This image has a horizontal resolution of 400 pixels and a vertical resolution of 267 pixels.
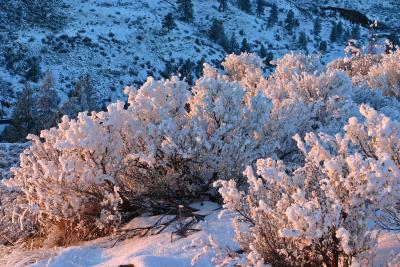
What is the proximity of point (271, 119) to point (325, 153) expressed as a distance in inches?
113

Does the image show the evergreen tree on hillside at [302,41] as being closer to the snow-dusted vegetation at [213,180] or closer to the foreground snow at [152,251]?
the snow-dusted vegetation at [213,180]

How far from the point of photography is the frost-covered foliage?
2.55m

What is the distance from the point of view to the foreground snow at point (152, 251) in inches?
137

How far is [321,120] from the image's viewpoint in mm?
7312

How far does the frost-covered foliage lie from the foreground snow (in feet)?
1.22

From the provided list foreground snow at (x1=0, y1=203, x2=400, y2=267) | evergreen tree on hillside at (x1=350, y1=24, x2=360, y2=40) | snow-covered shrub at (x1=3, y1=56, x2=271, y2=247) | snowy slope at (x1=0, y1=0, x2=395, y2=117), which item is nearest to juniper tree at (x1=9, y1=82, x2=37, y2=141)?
snowy slope at (x1=0, y1=0, x2=395, y2=117)

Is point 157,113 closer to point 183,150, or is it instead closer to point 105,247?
point 183,150

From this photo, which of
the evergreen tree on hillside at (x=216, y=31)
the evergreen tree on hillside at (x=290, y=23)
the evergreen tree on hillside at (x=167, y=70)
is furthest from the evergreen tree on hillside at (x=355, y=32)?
the evergreen tree on hillside at (x=167, y=70)

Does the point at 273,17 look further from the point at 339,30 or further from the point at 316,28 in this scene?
the point at 339,30

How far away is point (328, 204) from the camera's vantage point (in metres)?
2.69

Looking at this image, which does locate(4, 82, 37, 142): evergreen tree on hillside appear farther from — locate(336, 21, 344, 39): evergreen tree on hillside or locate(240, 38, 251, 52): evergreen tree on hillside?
locate(336, 21, 344, 39): evergreen tree on hillside

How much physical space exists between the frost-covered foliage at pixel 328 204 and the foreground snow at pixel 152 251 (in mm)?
371

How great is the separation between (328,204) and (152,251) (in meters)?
1.68

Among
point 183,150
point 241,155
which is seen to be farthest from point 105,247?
point 241,155
